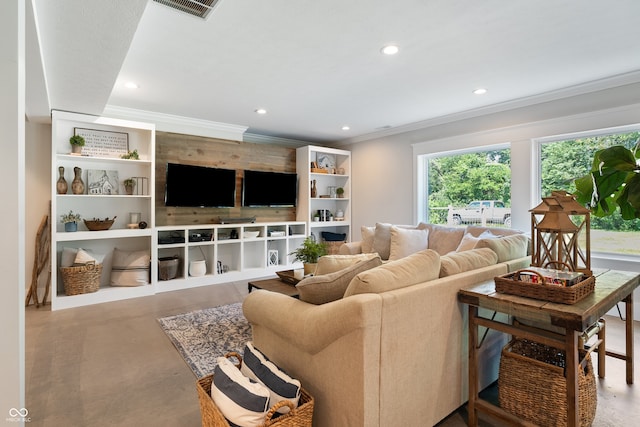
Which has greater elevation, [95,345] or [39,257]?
[39,257]

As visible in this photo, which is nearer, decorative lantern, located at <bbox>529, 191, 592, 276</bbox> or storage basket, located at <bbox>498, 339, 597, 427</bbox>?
storage basket, located at <bbox>498, 339, 597, 427</bbox>

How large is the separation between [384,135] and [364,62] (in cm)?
283

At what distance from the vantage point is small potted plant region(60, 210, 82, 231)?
3862 mm

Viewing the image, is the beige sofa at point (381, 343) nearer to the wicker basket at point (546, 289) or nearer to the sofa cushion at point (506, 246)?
the wicker basket at point (546, 289)

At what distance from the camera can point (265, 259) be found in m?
5.38

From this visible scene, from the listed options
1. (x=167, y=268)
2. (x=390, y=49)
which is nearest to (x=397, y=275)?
(x=390, y=49)

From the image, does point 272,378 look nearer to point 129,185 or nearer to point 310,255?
point 310,255

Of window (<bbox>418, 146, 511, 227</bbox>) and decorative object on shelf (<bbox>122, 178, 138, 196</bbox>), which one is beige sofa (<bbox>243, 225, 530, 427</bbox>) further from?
decorative object on shelf (<bbox>122, 178, 138, 196</bbox>)

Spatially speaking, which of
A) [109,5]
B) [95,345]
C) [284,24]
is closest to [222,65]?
[284,24]

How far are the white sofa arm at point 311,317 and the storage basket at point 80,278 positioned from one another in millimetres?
2914

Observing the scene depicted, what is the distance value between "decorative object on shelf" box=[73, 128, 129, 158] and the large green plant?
4.94 meters

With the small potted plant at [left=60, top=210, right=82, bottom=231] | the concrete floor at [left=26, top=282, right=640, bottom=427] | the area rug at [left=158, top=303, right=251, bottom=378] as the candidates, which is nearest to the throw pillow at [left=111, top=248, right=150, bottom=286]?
the small potted plant at [left=60, top=210, right=82, bottom=231]

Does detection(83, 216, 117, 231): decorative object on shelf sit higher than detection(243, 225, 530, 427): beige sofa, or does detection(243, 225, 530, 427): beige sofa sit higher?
detection(83, 216, 117, 231): decorative object on shelf

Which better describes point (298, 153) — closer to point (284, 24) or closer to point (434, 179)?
point (434, 179)
